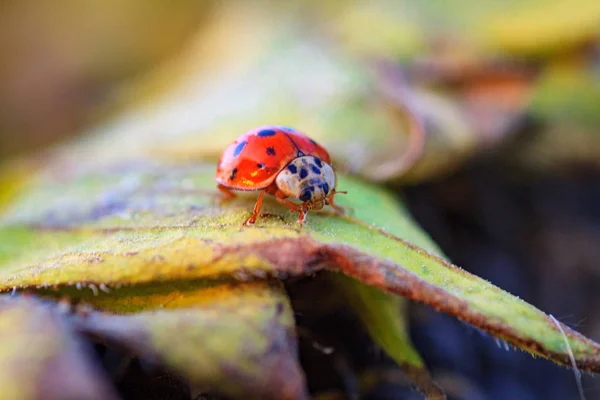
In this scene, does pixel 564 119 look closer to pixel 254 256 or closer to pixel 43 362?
pixel 254 256

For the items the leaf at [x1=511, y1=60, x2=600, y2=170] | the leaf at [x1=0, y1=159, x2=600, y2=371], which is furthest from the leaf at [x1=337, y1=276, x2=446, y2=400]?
the leaf at [x1=511, y1=60, x2=600, y2=170]

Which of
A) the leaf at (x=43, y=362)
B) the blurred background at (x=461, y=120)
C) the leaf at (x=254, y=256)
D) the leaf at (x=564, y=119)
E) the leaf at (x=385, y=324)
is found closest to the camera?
the leaf at (x=43, y=362)

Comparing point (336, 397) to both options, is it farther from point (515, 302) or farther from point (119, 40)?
point (119, 40)

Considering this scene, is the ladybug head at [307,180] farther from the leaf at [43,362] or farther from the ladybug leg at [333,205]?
the leaf at [43,362]

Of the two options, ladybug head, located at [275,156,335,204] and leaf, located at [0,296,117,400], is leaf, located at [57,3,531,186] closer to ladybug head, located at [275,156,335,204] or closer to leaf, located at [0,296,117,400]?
ladybug head, located at [275,156,335,204]

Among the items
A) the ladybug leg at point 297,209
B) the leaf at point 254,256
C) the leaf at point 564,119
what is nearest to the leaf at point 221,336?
the leaf at point 254,256

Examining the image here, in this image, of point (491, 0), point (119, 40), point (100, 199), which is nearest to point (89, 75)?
point (119, 40)

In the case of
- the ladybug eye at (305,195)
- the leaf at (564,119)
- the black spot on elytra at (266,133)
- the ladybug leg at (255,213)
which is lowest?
the leaf at (564,119)
